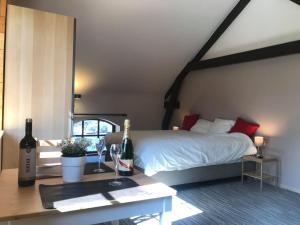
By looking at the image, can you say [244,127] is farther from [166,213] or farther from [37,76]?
[166,213]

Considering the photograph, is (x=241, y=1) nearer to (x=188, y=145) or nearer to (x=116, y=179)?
(x=188, y=145)

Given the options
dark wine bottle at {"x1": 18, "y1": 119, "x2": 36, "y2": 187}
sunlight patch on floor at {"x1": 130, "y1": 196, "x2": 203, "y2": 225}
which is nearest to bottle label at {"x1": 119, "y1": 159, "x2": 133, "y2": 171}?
dark wine bottle at {"x1": 18, "y1": 119, "x2": 36, "y2": 187}

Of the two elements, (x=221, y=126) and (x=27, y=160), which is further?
(x=221, y=126)

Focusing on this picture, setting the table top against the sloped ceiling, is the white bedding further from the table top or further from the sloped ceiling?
the sloped ceiling

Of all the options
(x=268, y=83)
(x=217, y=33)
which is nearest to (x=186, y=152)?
(x=268, y=83)

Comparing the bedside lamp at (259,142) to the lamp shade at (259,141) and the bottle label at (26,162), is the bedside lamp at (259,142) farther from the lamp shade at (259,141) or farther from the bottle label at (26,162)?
the bottle label at (26,162)

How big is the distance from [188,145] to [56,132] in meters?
1.74

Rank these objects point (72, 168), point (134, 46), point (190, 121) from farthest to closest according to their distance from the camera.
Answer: point (190, 121) < point (134, 46) < point (72, 168)

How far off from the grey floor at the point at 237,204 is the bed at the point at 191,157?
19 centimetres

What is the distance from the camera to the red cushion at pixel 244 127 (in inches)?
174

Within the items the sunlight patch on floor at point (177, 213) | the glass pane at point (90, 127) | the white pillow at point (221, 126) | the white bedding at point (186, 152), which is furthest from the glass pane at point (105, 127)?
the sunlight patch on floor at point (177, 213)

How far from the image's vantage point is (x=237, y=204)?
3156mm

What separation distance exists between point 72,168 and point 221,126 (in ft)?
13.3

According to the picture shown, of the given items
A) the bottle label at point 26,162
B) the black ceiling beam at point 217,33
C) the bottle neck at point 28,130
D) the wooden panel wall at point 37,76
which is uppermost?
the black ceiling beam at point 217,33
